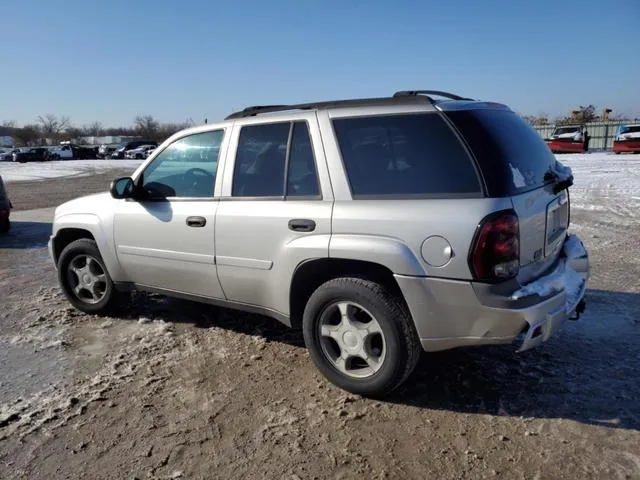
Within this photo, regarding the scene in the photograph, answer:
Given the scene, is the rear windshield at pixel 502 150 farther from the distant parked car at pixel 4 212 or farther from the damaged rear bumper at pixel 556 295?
the distant parked car at pixel 4 212

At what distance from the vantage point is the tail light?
288 cm

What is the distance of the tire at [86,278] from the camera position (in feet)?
16.3

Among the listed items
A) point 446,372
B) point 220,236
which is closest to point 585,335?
point 446,372

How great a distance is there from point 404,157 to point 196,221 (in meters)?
1.71

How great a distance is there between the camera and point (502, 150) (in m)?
3.08

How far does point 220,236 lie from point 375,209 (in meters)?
1.30

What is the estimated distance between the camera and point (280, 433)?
10.1 ft

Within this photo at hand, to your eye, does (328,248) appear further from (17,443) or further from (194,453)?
(17,443)

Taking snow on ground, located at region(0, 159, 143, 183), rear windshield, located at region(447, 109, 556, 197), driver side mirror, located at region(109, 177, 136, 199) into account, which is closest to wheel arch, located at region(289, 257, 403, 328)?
rear windshield, located at region(447, 109, 556, 197)

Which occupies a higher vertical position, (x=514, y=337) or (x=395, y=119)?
(x=395, y=119)

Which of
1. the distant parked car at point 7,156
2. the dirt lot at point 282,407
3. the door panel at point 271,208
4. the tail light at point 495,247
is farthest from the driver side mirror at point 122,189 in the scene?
the distant parked car at point 7,156

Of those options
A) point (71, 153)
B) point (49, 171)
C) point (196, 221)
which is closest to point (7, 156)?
point (71, 153)

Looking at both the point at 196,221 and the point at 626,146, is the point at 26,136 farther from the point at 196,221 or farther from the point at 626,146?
the point at 196,221

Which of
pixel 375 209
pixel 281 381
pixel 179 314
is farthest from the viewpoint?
pixel 179 314
